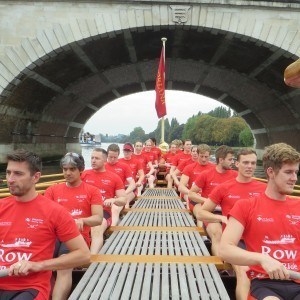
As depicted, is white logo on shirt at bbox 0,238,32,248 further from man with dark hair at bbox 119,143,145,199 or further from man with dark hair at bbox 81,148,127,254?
man with dark hair at bbox 119,143,145,199

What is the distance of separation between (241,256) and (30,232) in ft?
5.60

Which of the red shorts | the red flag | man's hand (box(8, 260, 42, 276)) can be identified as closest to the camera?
man's hand (box(8, 260, 42, 276))

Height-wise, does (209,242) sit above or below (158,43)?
below

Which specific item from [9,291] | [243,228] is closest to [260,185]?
[243,228]

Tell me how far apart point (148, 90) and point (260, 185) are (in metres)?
25.0

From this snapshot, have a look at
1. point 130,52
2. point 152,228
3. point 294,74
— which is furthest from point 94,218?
point 130,52

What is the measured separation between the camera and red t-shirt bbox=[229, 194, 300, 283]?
2.92m

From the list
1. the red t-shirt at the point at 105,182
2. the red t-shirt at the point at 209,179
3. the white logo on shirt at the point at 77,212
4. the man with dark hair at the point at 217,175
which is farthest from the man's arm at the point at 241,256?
the red t-shirt at the point at 105,182

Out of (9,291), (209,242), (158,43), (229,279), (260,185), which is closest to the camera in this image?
(9,291)

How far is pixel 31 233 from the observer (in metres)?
2.97

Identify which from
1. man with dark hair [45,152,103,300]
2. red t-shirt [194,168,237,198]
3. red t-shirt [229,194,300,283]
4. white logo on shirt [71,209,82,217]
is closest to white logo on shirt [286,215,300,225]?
red t-shirt [229,194,300,283]

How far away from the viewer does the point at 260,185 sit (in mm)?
5066

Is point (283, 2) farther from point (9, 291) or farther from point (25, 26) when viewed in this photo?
point (9, 291)

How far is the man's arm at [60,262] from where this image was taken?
104 inches
